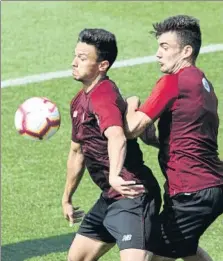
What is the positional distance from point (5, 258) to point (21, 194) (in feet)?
5.35

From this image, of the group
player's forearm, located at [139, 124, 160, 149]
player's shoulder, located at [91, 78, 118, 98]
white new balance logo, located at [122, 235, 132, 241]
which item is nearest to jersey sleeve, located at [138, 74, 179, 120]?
player's shoulder, located at [91, 78, 118, 98]

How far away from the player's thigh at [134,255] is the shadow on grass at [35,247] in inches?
85.8

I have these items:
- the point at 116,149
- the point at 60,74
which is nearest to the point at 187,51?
the point at 116,149

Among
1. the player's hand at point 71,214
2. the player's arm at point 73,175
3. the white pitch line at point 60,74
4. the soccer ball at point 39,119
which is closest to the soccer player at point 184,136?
the player's arm at point 73,175

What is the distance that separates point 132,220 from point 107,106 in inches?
31.7

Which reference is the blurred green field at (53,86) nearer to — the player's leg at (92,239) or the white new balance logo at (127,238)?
the player's leg at (92,239)

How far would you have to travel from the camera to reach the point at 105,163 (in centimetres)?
683

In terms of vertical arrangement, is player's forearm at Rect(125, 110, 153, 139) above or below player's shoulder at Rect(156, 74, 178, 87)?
below

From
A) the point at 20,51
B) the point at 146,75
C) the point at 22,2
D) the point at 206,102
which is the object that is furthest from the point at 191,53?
the point at 22,2

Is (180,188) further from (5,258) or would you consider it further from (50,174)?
(50,174)

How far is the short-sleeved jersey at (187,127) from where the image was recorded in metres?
6.44

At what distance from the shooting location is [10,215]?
9.56 meters

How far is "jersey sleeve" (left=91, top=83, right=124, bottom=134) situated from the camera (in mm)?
6480

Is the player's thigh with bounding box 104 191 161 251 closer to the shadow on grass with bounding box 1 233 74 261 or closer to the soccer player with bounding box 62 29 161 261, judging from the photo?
the soccer player with bounding box 62 29 161 261
